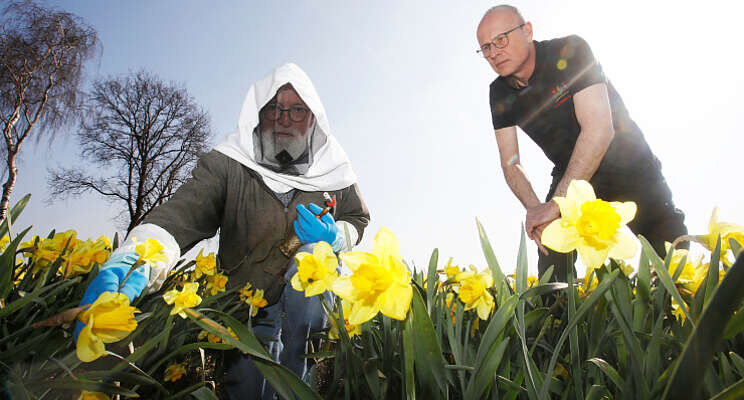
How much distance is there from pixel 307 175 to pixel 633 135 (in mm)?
2041

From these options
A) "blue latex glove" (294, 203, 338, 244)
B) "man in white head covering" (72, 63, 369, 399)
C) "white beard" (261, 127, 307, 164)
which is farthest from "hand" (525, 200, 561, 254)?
"white beard" (261, 127, 307, 164)

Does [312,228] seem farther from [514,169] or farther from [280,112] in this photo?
[514,169]

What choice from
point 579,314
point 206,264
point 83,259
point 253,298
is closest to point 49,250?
point 83,259

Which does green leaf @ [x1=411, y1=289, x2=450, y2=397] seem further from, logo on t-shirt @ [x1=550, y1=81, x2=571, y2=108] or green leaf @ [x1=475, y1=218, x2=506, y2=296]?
logo on t-shirt @ [x1=550, y1=81, x2=571, y2=108]

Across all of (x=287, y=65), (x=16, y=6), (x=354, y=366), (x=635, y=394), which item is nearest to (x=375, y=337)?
(x=354, y=366)

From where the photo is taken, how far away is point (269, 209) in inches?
82.8

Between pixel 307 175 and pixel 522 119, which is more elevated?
pixel 522 119

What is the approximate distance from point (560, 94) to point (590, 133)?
1.30 ft

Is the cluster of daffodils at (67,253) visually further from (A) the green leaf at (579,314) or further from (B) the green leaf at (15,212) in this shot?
(A) the green leaf at (579,314)

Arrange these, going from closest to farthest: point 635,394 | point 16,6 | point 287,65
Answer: point 635,394 < point 287,65 < point 16,6

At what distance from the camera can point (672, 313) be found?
2.55 ft

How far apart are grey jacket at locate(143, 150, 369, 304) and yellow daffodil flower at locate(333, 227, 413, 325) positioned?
161cm

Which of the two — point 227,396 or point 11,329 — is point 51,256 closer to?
point 11,329

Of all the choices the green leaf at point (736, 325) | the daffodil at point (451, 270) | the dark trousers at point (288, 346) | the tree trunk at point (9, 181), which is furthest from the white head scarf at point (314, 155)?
the tree trunk at point (9, 181)
